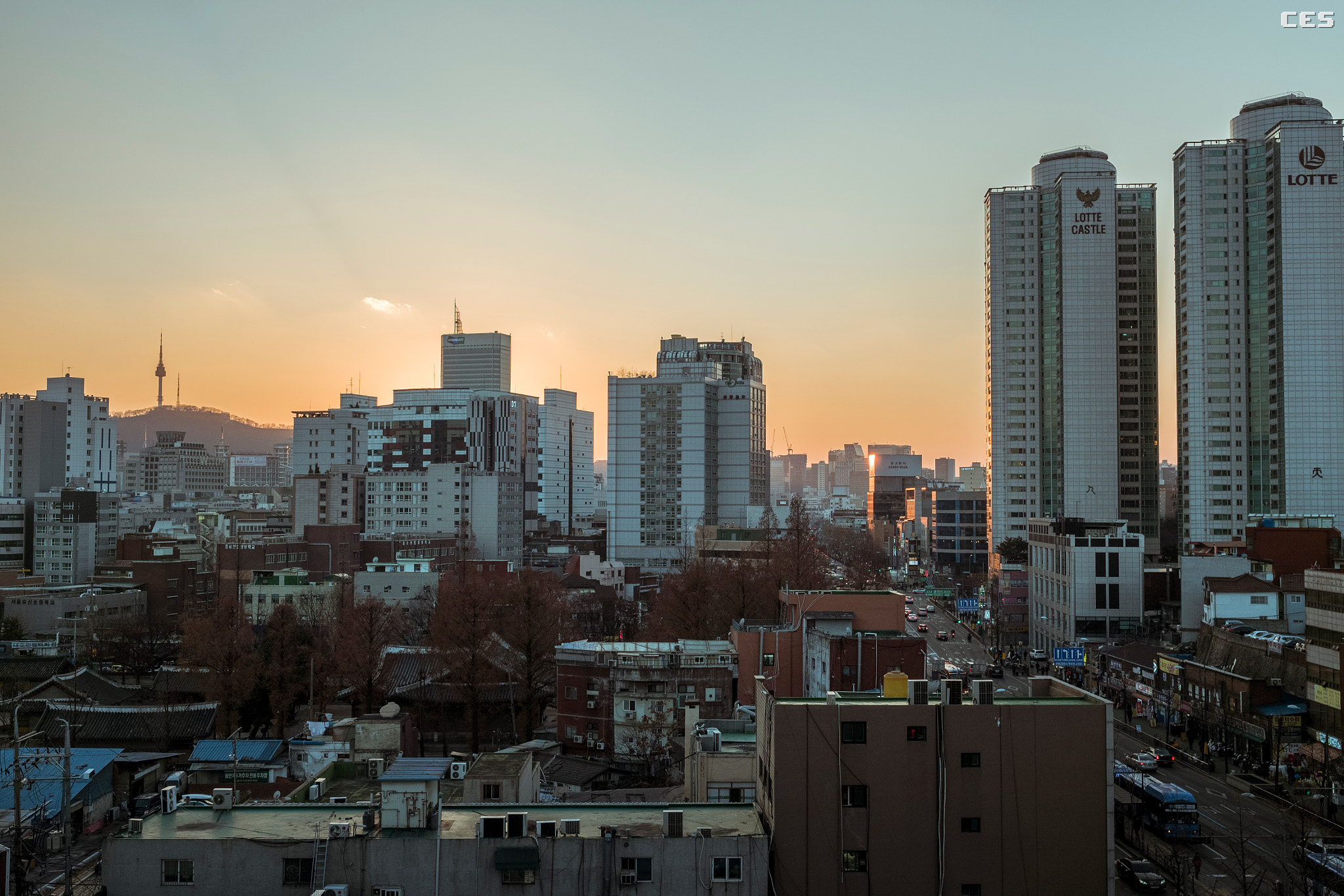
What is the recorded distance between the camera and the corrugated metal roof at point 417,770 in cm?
1580

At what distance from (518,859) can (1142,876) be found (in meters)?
13.9

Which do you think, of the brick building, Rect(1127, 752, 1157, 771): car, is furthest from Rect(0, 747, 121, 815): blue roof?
Rect(1127, 752, 1157, 771): car

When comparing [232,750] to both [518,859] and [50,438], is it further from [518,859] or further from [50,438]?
[50,438]

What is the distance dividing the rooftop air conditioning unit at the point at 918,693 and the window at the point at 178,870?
11112mm

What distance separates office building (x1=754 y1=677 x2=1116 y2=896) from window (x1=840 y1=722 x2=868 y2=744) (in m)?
0.02

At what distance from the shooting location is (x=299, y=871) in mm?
15078

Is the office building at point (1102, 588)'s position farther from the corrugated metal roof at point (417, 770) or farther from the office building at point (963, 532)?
the office building at point (963, 532)

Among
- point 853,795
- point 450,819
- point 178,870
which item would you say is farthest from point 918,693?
point 178,870

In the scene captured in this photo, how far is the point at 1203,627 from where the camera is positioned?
40750 mm

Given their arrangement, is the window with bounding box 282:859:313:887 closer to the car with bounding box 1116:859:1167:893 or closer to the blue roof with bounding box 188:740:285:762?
the blue roof with bounding box 188:740:285:762

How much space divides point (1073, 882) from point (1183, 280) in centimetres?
6816

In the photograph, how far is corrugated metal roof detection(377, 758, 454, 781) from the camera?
15805 mm

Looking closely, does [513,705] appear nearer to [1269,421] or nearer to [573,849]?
[573,849]

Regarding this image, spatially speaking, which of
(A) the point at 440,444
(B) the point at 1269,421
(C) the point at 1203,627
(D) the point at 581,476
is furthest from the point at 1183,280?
(D) the point at 581,476
